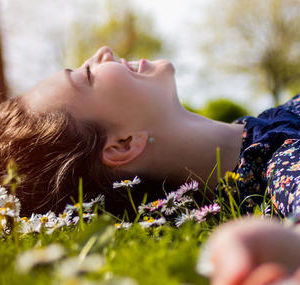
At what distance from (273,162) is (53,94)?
3.77 feet

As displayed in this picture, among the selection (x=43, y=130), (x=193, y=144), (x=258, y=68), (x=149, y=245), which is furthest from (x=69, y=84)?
(x=258, y=68)

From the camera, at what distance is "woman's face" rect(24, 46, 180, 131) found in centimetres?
203

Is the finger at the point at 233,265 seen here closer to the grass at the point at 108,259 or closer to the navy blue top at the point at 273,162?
the grass at the point at 108,259

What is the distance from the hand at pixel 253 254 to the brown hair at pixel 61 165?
1.26 m

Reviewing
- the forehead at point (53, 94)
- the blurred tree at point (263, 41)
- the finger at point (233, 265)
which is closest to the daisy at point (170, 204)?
the forehead at point (53, 94)

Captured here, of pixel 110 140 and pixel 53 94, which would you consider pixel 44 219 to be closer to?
pixel 110 140

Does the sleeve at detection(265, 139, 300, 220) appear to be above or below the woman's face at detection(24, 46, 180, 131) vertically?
below

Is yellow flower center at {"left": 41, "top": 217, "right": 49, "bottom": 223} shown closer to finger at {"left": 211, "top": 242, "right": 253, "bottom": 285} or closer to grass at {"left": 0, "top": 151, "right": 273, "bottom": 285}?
grass at {"left": 0, "top": 151, "right": 273, "bottom": 285}

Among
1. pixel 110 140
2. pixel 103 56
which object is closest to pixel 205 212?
pixel 110 140

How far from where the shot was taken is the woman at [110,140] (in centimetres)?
198

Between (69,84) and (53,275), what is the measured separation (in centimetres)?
145

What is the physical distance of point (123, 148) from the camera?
6.79 feet

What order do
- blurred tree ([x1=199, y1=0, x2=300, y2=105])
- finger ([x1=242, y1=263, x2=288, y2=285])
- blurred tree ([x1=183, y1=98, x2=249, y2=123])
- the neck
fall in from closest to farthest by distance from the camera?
finger ([x1=242, y1=263, x2=288, y2=285]), the neck, blurred tree ([x1=183, y1=98, x2=249, y2=123]), blurred tree ([x1=199, y1=0, x2=300, y2=105])

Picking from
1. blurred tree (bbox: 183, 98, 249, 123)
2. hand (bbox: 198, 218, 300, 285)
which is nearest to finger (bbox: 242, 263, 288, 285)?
hand (bbox: 198, 218, 300, 285)
